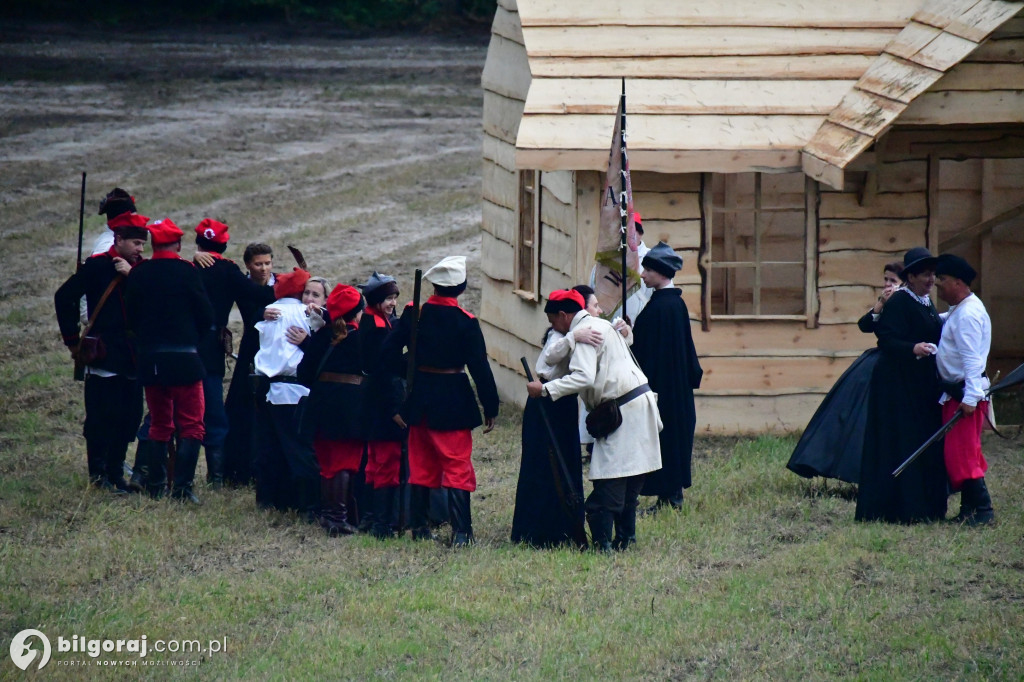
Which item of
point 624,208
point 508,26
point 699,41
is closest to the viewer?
point 624,208

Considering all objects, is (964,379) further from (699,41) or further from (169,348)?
(169,348)

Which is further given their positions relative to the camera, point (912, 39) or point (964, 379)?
point (912, 39)

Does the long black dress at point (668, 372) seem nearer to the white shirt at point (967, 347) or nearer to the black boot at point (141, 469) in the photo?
the white shirt at point (967, 347)

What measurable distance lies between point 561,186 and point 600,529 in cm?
430

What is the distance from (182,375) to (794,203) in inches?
310

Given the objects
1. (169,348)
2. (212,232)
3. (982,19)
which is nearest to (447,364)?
(169,348)

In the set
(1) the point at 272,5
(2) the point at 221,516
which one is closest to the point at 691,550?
(2) the point at 221,516

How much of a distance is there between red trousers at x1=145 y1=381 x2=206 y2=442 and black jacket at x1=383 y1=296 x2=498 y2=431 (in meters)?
1.84

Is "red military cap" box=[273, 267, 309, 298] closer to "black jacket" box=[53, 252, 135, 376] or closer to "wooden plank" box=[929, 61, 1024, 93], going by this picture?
"black jacket" box=[53, 252, 135, 376]

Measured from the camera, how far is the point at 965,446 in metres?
8.65

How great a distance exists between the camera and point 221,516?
30.3ft

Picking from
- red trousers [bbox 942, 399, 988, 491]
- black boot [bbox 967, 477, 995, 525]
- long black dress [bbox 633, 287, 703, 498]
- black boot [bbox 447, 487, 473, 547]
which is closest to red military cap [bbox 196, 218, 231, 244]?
black boot [bbox 447, 487, 473, 547]

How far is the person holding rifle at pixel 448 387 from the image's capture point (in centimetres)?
846

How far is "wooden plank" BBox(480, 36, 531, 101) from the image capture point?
1242cm
